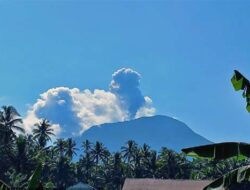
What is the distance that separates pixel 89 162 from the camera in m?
90.8

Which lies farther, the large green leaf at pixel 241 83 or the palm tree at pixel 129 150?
the palm tree at pixel 129 150

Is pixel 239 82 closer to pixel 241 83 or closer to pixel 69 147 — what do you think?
pixel 241 83

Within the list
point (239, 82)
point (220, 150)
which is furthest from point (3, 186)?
point (239, 82)

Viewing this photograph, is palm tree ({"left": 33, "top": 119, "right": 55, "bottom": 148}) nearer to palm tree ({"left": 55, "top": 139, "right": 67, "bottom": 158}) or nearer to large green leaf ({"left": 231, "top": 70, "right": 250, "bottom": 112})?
palm tree ({"left": 55, "top": 139, "right": 67, "bottom": 158})

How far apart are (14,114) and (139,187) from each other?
1226 inches

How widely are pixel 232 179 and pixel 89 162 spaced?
260 feet

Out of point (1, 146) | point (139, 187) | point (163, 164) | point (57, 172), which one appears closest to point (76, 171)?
point (57, 172)

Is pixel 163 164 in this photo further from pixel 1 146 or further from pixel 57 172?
pixel 1 146

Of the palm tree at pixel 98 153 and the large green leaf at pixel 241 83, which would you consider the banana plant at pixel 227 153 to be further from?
the palm tree at pixel 98 153

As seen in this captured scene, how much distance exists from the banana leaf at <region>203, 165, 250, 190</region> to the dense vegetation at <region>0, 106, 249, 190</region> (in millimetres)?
50099

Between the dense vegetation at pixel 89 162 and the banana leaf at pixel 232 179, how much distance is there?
1972 inches

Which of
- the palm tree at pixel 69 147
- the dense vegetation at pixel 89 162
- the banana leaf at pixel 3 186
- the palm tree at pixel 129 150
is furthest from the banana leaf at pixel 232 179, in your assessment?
the palm tree at pixel 69 147

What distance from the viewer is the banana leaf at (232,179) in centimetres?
1252

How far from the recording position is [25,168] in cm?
6250
